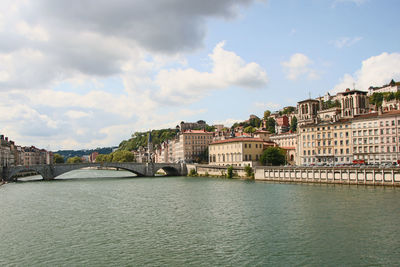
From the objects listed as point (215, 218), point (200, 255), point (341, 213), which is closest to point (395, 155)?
point (341, 213)

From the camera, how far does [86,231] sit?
88.6ft

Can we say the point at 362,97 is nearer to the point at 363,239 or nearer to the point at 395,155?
the point at 395,155

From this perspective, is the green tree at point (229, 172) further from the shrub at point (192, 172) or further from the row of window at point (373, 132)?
the row of window at point (373, 132)

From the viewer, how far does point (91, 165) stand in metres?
78.2

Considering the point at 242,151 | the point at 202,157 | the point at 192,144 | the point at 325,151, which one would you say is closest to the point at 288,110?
the point at 192,144

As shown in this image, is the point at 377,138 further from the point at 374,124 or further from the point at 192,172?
the point at 192,172

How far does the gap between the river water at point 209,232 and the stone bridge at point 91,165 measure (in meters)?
42.5

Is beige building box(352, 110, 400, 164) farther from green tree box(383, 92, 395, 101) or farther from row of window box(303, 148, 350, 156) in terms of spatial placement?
green tree box(383, 92, 395, 101)

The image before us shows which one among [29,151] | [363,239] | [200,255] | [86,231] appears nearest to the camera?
[200,255]

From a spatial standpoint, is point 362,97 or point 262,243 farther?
point 362,97

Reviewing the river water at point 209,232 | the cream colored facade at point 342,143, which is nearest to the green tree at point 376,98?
the cream colored facade at point 342,143

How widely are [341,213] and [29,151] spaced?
175 m

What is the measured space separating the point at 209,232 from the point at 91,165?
2256 inches

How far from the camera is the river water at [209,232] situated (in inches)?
792
